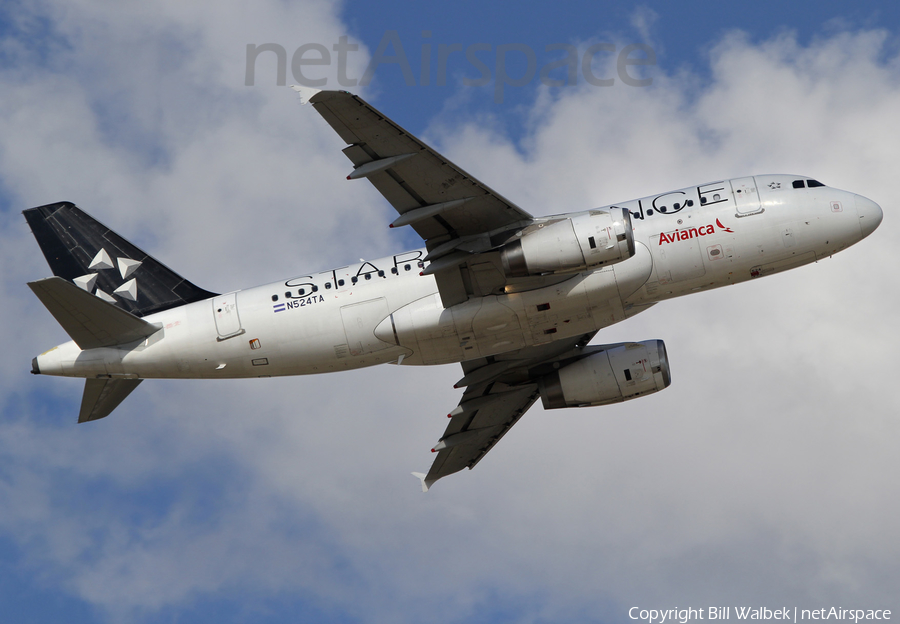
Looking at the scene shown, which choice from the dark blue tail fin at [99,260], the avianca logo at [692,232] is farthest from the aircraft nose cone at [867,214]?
the dark blue tail fin at [99,260]

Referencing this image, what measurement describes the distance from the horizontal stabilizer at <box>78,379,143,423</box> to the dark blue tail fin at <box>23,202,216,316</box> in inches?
118

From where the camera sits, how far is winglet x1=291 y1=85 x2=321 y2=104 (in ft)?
84.9

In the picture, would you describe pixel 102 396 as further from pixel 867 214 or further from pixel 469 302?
pixel 867 214

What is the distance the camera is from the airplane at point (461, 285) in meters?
31.0

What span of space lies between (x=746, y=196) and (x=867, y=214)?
4.51 metres

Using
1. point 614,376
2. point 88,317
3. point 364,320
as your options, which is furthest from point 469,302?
point 88,317

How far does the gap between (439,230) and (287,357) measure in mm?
7804

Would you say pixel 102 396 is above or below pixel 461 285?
below

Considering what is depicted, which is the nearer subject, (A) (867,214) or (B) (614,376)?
A: (A) (867,214)

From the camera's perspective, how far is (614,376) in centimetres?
3841

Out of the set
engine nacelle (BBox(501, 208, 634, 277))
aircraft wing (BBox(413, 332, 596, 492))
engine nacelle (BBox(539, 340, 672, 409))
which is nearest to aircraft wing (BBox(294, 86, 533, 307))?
engine nacelle (BBox(501, 208, 634, 277))

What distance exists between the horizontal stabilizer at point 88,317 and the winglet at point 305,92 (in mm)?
11971

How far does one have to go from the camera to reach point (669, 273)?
32906 millimetres

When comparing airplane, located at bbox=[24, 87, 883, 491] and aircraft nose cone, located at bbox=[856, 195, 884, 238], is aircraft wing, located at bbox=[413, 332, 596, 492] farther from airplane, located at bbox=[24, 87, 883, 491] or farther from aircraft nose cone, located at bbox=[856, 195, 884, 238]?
aircraft nose cone, located at bbox=[856, 195, 884, 238]
